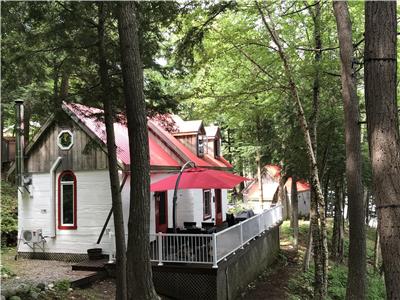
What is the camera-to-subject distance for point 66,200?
12.8m

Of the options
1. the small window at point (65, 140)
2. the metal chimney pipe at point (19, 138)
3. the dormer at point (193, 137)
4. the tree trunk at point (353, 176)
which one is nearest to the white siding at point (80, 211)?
the metal chimney pipe at point (19, 138)

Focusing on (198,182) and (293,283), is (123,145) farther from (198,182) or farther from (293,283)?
(293,283)

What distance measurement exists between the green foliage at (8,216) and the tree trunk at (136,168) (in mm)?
9709

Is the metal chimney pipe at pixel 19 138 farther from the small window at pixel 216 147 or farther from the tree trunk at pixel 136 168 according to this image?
the small window at pixel 216 147

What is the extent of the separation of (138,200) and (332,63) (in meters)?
7.05

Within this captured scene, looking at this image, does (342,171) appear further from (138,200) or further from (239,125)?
(138,200)

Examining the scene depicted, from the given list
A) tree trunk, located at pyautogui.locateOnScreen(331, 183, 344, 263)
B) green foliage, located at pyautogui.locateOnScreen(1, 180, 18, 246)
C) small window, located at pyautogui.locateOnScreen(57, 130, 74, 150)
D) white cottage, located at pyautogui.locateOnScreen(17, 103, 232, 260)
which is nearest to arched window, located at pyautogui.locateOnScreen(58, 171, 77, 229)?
white cottage, located at pyautogui.locateOnScreen(17, 103, 232, 260)

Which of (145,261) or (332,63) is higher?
(332,63)

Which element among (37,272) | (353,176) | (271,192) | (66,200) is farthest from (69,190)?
(271,192)

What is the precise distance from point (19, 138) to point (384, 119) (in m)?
10.7

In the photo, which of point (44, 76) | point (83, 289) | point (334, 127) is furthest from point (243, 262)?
point (44, 76)

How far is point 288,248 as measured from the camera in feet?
65.9

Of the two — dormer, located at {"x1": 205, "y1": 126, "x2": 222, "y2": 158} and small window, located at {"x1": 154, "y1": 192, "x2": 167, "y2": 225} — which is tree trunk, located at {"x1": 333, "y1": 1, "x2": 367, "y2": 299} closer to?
small window, located at {"x1": 154, "y1": 192, "x2": 167, "y2": 225}

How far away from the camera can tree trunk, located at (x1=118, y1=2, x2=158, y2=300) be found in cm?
661
